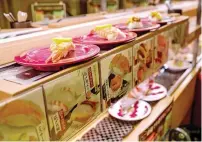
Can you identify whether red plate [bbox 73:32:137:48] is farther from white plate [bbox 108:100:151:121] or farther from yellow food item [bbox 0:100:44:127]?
white plate [bbox 108:100:151:121]

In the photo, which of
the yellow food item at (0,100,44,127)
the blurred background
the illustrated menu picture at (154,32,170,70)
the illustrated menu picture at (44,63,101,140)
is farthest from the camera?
the illustrated menu picture at (154,32,170,70)

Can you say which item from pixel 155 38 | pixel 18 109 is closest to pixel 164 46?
pixel 155 38

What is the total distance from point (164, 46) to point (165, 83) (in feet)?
2.94

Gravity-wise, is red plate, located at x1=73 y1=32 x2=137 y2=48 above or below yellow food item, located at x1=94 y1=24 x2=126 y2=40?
below

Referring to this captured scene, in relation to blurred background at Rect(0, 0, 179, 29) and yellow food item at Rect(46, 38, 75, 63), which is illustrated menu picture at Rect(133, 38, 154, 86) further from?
blurred background at Rect(0, 0, 179, 29)

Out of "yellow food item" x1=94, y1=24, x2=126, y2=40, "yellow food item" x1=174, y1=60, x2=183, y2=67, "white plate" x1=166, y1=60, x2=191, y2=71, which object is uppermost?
"yellow food item" x1=94, y1=24, x2=126, y2=40

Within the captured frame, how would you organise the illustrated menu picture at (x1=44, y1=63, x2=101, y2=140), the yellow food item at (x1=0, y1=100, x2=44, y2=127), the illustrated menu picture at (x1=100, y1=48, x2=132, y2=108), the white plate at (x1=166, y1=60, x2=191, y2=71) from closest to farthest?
the yellow food item at (x1=0, y1=100, x2=44, y2=127) < the illustrated menu picture at (x1=44, y1=63, x2=101, y2=140) < the illustrated menu picture at (x1=100, y1=48, x2=132, y2=108) < the white plate at (x1=166, y1=60, x2=191, y2=71)

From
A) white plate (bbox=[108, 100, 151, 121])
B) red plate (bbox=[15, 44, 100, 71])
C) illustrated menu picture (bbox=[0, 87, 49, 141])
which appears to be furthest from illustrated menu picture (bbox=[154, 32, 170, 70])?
illustrated menu picture (bbox=[0, 87, 49, 141])

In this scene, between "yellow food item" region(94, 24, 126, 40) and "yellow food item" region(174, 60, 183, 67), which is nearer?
"yellow food item" region(94, 24, 126, 40)

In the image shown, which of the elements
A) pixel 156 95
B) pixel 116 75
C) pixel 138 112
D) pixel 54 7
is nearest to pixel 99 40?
pixel 116 75

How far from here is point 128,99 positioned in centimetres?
191

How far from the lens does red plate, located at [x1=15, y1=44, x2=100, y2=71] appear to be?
2.23 ft

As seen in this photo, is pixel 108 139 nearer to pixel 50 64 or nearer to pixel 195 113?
pixel 50 64

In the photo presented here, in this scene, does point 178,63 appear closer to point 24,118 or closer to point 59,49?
point 59,49
